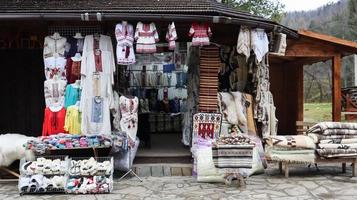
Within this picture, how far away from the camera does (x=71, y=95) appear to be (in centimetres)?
786

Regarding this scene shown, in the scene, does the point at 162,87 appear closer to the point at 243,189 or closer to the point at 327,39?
the point at 327,39

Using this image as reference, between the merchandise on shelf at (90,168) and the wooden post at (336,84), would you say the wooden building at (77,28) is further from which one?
the merchandise on shelf at (90,168)

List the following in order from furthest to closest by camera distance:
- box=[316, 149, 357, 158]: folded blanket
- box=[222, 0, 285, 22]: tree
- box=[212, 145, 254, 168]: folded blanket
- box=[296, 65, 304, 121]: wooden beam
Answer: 1. box=[222, 0, 285, 22]: tree
2. box=[296, 65, 304, 121]: wooden beam
3. box=[316, 149, 357, 158]: folded blanket
4. box=[212, 145, 254, 168]: folded blanket

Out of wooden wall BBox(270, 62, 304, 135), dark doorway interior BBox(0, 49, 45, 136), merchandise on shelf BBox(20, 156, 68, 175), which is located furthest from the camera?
wooden wall BBox(270, 62, 304, 135)

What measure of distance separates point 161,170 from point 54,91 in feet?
8.11

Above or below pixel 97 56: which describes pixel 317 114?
below

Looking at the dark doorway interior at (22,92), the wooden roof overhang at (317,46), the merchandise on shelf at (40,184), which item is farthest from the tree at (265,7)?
the merchandise on shelf at (40,184)

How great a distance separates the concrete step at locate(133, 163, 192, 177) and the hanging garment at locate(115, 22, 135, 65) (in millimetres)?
2027

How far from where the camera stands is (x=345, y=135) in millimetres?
7820

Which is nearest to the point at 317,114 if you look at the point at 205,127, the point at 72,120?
the point at 205,127

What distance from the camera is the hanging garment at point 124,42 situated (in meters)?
7.71

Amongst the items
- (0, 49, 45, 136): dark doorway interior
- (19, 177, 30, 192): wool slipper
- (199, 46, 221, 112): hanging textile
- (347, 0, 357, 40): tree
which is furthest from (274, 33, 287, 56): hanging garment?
(347, 0, 357, 40): tree

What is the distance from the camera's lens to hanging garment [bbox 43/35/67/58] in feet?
26.0

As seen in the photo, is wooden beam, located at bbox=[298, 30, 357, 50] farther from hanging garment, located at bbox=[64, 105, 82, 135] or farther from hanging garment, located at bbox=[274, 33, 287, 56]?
hanging garment, located at bbox=[64, 105, 82, 135]
